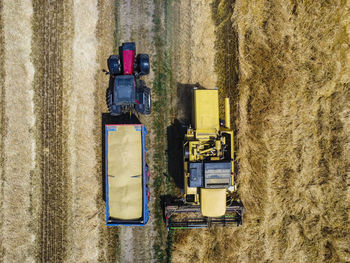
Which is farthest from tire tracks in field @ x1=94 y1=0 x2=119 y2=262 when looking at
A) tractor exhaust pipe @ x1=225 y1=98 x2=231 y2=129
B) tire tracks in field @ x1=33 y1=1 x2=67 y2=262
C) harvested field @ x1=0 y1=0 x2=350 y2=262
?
tractor exhaust pipe @ x1=225 y1=98 x2=231 y2=129

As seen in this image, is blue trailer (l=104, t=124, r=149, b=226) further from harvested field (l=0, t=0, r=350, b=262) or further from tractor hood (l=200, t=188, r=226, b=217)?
tractor hood (l=200, t=188, r=226, b=217)

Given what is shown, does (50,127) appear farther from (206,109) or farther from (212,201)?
(212,201)

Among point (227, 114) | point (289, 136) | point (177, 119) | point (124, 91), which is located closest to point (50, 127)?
point (124, 91)

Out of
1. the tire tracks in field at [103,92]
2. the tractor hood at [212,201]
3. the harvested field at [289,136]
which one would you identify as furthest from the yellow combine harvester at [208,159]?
the tire tracks in field at [103,92]

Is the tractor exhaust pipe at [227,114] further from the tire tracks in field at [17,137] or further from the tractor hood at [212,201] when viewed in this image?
the tire tracks in field at [17,137]

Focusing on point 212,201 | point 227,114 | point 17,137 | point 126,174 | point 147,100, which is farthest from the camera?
point 17,137

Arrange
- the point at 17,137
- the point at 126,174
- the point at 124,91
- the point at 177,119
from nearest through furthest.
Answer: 1. the point at 126,174
2. the point at 124,91
3. the point at 17,137
4. the point at 177,119

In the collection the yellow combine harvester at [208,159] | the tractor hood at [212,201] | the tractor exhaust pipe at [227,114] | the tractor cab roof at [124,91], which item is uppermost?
the tractor cab roof at [124,91]
